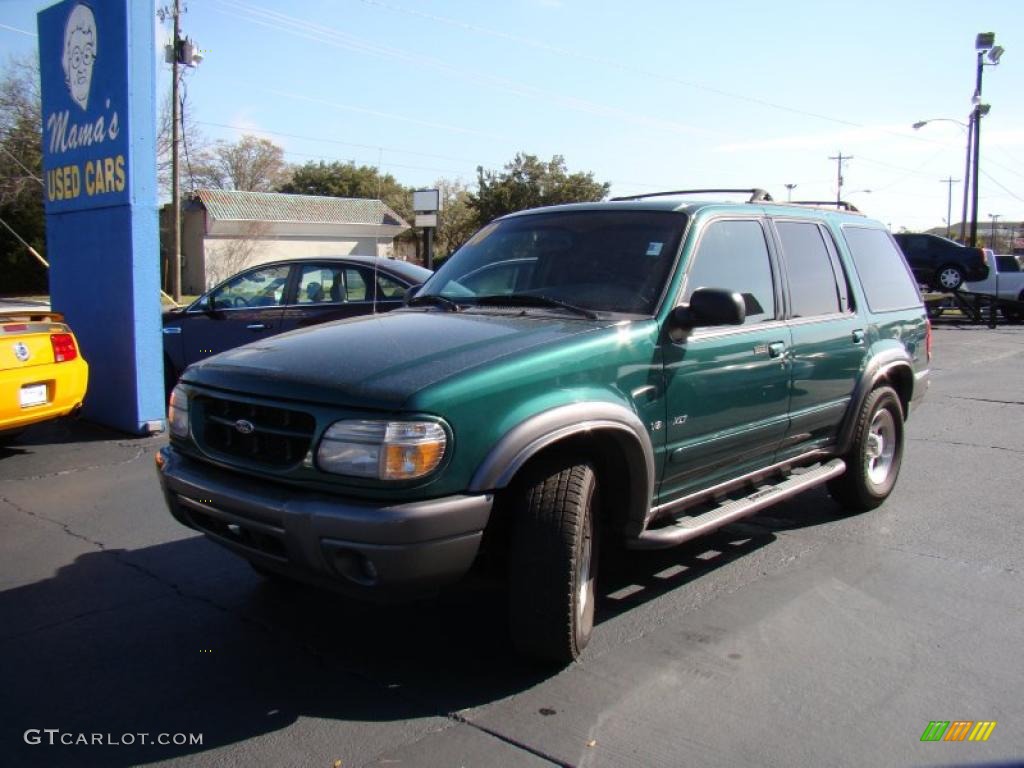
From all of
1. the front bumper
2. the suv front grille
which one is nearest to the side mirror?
the front bumper

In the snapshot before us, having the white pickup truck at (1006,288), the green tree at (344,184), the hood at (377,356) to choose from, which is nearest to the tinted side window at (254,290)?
the hood at (377,356)

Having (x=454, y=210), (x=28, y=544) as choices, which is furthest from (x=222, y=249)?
(x=28, y=544)

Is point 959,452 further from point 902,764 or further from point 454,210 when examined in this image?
point 454,210

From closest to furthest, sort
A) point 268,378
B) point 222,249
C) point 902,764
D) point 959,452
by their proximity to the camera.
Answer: point 902,764 < point 268,378 < point 959,452 < point 222,249

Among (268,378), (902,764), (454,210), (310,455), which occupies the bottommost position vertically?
(902,764)

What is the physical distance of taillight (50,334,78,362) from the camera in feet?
23.2

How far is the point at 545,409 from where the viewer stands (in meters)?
3.30

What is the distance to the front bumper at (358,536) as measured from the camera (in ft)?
9.68

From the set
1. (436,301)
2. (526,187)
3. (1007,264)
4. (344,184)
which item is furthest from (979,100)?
(344,184)

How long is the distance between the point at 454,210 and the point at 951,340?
42.7 metres

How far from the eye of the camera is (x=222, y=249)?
4366 centimetres

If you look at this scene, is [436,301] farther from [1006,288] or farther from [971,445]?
[1006,288]

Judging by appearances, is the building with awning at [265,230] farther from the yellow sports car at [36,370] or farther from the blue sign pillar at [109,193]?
the yellow sports car at [36,370]

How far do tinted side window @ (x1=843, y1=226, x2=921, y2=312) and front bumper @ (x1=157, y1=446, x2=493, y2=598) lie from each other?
145 inches
